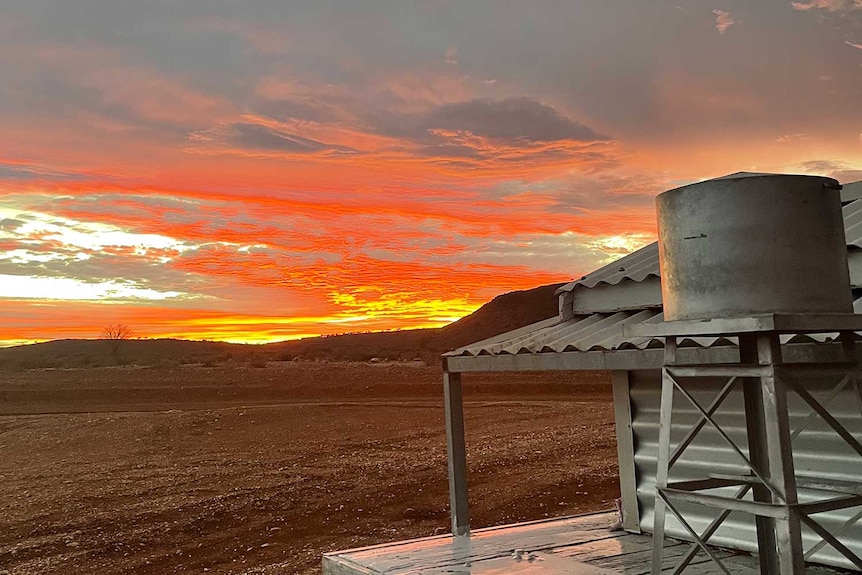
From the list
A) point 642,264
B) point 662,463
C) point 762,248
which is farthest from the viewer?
point 642,264

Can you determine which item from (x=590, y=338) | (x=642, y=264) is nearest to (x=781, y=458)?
(x=590, y=338)

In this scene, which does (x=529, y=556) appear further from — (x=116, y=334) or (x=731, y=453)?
(x=116, y=334)

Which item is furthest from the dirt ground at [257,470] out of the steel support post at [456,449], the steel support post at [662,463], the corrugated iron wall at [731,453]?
the steel support post at [662,463]

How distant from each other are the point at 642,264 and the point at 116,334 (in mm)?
49387

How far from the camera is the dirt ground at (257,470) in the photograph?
14875 mm

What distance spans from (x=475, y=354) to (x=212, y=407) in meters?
27.6

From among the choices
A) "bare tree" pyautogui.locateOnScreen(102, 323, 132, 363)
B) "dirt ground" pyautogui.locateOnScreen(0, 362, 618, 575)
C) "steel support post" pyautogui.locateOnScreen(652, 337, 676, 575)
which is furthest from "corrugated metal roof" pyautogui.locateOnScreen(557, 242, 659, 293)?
"bare tree" pyautogui.locateOnScreen(102, 323, 132, 363)

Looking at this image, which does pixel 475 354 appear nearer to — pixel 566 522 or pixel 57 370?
pixel 566 522

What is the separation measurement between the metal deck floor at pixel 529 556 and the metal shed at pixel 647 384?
0.16 m

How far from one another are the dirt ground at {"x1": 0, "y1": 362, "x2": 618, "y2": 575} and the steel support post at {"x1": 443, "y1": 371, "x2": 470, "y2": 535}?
21.0 feet

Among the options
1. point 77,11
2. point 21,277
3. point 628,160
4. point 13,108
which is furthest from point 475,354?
point 21,277

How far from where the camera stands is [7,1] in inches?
518

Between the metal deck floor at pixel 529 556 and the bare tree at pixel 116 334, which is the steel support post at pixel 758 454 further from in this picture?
the bare tree at pixel 116 334

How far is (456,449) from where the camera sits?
6984 mm
